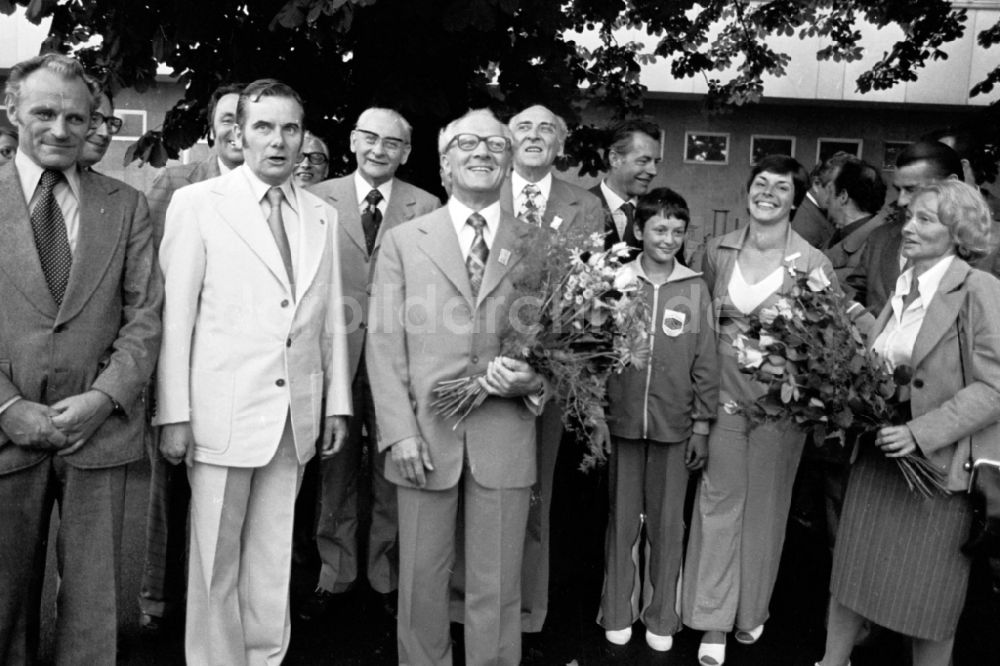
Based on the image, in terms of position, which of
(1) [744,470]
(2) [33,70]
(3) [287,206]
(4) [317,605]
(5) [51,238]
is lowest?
(4) [317,605]

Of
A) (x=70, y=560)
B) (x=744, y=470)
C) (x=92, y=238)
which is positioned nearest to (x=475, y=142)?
(x=92, y=238)

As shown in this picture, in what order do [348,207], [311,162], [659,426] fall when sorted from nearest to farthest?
[659,426], [348,207], [311,162]

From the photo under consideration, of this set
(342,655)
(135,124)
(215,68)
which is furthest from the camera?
(135,124)

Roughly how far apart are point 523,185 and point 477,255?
1.26 metres

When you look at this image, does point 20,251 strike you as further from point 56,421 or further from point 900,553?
point 900,553

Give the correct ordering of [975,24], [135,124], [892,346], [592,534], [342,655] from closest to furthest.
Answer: [892,346], [342,655], [592,534], [975,24], [135,124]

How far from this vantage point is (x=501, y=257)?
4145 mm

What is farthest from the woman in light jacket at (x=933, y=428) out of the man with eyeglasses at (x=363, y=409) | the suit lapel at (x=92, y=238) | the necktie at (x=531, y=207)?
the suit lapel at (x=92, y=238)

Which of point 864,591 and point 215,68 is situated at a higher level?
point 215,68

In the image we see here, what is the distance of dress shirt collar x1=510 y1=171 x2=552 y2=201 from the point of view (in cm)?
529

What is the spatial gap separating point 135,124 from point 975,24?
13867 mm

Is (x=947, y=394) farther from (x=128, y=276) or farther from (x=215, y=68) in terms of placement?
(x=215, y=68)

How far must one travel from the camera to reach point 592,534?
6957 mm

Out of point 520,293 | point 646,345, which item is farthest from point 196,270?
point 646,345
